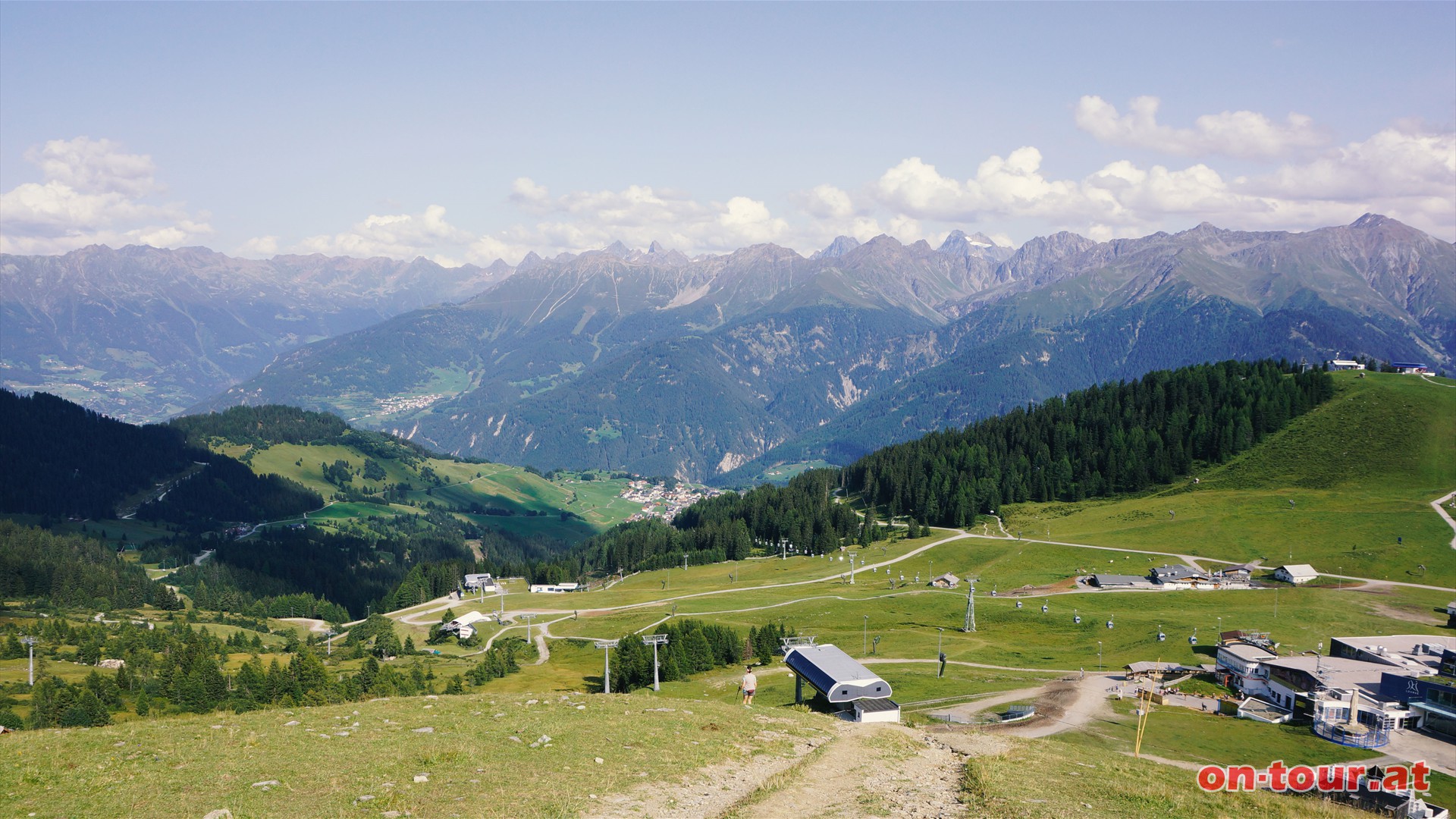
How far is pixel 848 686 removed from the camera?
5756cm

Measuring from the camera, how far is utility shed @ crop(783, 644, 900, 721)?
55219 millimetres

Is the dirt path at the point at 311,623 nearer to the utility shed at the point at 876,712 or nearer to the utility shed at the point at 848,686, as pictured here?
the utility shed at the point at 848,686

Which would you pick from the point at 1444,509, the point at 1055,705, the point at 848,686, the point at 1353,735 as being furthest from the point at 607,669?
the point at 1444,509

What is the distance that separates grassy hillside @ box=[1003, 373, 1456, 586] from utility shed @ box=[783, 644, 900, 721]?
101 m

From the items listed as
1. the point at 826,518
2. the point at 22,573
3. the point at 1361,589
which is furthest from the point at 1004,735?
the point at 22,573

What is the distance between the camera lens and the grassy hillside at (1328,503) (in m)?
131

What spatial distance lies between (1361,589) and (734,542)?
118307 millimetres

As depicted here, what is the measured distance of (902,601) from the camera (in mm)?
126812

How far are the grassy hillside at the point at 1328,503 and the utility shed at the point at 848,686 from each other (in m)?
101

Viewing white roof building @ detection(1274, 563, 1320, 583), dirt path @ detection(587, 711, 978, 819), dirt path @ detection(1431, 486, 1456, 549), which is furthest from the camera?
dirt path @ detection(1431, 486, 1456, 549)

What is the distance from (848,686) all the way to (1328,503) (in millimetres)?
134551

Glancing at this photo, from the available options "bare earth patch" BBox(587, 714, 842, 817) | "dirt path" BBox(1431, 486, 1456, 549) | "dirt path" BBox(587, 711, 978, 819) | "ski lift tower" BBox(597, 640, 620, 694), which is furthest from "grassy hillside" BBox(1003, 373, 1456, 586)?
"bare earth patch" BBox(587, 714, 842, 817)

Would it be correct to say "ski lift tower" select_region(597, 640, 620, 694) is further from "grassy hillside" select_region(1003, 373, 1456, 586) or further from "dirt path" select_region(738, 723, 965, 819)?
"grassy hillside" select_region(1003, 373, 1456, 586)

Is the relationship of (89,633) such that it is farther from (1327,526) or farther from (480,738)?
(1327,526)
